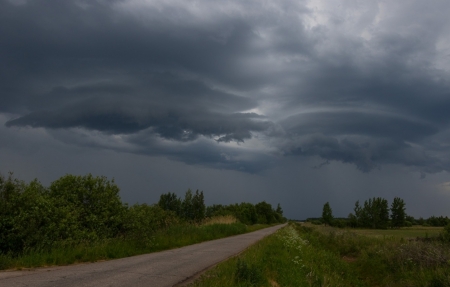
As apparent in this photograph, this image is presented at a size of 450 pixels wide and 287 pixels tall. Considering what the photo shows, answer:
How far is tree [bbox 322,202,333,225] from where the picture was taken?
149m

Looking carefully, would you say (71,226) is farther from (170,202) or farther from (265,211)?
(265,211)

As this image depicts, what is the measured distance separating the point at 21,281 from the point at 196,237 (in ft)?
63.2

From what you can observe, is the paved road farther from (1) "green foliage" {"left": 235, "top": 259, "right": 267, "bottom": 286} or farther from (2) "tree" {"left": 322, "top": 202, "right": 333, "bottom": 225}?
(2) "tree" {"left": 322, "top": 202, "right": 333, "bottom": 225}

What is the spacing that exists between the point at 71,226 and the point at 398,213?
461ft

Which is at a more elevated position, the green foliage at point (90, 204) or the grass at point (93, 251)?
the green foliage at point (90, 204)

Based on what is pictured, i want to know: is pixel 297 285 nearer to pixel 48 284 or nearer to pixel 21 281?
pixel 48 284

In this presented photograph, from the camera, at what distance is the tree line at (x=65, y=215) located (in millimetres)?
15305

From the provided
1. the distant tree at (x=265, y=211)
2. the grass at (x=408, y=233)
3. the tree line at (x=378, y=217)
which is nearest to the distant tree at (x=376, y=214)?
the tree line at (x=378, y=217)

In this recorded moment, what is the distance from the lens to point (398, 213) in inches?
5369

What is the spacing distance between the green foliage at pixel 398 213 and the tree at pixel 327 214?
23520 mm

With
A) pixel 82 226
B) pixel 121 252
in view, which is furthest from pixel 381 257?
pixel 82 226

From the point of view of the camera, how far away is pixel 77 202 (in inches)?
797

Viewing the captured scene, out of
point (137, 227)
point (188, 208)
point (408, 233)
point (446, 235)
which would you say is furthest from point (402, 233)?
point (137, 227)

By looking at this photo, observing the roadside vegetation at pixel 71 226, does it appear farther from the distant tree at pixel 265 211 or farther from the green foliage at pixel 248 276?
the distant tree at pixel 265 211
